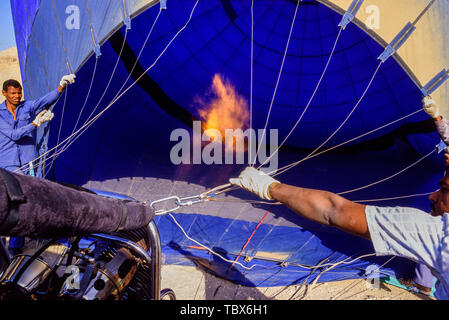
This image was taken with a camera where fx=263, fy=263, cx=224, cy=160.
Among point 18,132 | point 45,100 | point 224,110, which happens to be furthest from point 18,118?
point 224,110

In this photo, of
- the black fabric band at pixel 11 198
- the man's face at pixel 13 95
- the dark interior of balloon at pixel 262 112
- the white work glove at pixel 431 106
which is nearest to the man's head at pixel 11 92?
the man's face at pixel 13 95

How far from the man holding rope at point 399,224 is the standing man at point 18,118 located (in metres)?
2.66

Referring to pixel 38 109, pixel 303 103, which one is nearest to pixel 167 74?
pixel 38 109

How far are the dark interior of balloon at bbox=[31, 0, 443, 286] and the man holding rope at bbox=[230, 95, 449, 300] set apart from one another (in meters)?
2.98

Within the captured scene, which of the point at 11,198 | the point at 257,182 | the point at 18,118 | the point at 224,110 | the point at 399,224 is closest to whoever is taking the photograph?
the point at 11,198

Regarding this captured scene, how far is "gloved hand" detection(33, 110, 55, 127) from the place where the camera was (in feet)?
8.74

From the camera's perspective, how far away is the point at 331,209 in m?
1.06

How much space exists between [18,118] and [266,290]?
390cm

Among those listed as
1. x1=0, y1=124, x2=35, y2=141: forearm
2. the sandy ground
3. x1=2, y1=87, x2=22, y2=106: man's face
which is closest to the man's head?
x1=2, y1=87, x2=22, y2=106: man's face

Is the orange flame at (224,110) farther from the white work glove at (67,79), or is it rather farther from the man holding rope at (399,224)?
the man holding rope at (399,224)

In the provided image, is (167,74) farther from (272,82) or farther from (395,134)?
(395,134)

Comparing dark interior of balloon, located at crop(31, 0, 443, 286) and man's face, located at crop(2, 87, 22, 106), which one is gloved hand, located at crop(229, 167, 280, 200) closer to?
man's face, located at crop(2, 87, 22, 106)

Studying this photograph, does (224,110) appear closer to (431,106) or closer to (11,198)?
(431,106)

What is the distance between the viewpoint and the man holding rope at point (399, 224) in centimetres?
91
